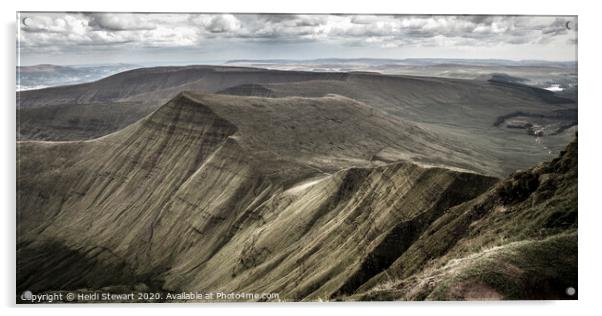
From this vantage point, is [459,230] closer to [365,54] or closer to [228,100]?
[365,54]

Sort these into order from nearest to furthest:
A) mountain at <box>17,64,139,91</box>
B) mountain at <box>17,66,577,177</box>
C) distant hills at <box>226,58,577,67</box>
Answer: mountain at <box>17,64,139,91</box>
distant hills at <box>226,58,577,67</box>
mountain at <box>17,66,577,177</box>

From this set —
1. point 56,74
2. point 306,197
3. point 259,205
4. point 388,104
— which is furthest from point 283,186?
point 388,104

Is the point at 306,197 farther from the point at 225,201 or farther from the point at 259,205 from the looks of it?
the point at 225,201

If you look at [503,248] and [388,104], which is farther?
[388,104]

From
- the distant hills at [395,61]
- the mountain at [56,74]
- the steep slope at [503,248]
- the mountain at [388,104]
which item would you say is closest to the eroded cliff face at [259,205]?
the steep slope at [503,248]

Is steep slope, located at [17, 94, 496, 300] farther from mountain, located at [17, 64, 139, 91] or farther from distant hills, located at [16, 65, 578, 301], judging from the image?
mountain, located at [17, 64, 139, 91]

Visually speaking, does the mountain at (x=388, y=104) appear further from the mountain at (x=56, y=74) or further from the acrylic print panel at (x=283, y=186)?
the mountain at (x=56, y=74)

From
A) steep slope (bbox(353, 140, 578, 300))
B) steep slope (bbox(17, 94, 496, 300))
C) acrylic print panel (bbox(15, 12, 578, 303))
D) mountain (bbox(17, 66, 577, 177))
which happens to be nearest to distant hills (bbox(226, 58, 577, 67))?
acrylic print panel (bbox(15, 12, 578, 303))
